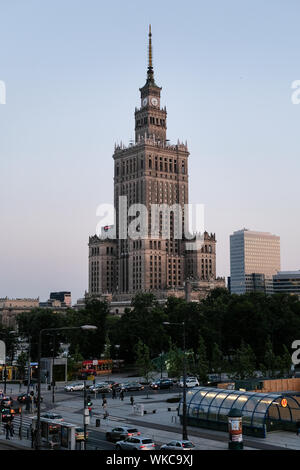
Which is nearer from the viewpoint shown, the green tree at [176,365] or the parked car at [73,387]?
the parked car at [73,387]

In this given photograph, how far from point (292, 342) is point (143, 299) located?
40618mm

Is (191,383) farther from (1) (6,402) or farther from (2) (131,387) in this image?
(1) (6,402)

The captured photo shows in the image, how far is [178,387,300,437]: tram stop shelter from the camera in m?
56.0

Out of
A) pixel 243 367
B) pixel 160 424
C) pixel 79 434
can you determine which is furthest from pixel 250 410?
pixel 243 367

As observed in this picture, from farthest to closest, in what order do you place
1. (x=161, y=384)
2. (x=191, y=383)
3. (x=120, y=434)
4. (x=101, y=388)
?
(x=161, y=384) < (x=191, y=383) < (x=101, y=388) < (x=120, y=434)

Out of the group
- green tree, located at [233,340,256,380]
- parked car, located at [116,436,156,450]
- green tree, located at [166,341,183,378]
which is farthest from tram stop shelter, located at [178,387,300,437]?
green tree, located at [166,341,183,378]

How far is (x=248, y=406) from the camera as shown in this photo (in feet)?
188

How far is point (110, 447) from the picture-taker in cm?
5022

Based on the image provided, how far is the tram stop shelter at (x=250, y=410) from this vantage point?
2203 inches

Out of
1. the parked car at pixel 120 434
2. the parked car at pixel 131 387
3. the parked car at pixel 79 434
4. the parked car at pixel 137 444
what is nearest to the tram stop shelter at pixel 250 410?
the parked car at pixel 120 434

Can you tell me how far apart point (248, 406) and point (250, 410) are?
563 millimetres

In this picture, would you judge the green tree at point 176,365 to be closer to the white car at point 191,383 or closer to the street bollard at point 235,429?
the white car at point 191,383
